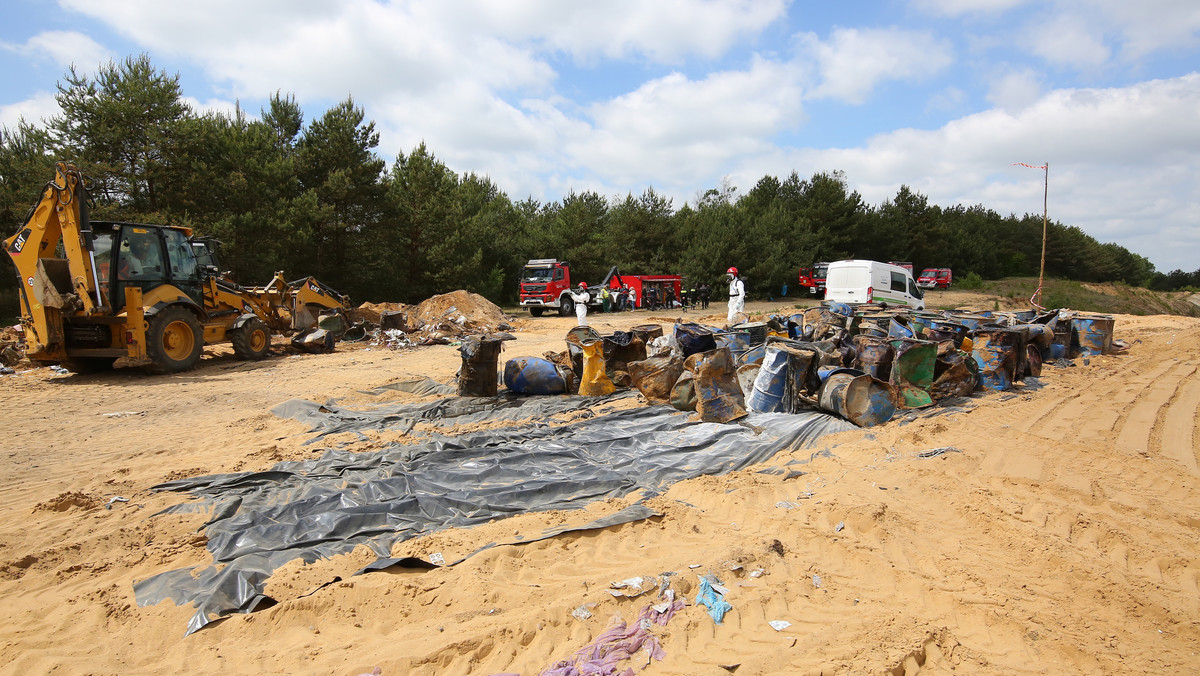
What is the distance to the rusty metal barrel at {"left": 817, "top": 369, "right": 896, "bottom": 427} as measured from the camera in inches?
261

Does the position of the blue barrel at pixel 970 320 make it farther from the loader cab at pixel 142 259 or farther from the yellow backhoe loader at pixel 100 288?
the loader cab at pixel 142 259

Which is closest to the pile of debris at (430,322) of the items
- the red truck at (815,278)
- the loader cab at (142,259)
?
the loader cab at (142,259)

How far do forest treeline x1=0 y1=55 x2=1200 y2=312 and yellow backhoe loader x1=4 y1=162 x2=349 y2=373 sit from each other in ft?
28.4

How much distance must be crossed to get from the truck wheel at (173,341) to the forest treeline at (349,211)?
9.26 meters

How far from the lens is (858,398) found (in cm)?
665

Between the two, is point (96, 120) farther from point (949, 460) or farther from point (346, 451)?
point (949, 460)

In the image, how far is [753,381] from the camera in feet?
24.1

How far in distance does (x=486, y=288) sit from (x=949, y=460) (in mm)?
25298

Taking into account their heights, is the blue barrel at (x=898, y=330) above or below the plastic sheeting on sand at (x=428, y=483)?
above

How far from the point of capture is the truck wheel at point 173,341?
10.1 meters

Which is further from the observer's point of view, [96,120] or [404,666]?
[96,120]

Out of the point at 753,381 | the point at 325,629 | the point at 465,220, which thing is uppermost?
the point at 465,220

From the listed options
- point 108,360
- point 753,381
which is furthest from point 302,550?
point 108,360

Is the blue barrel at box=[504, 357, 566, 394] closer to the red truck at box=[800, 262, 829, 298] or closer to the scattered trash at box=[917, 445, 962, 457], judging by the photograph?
the scattered trash at box=[917, 445, 962, 457]
